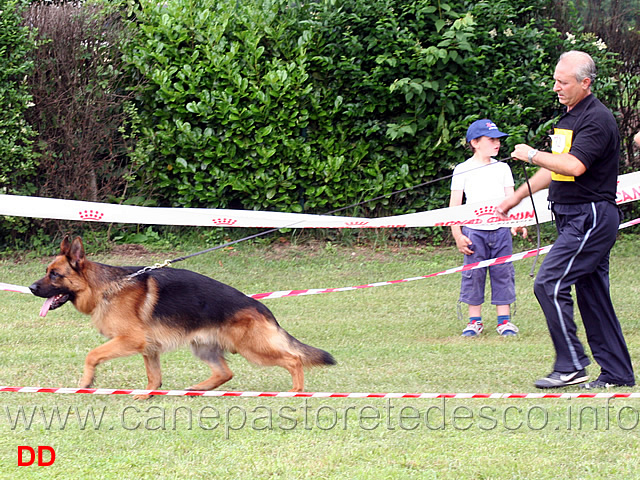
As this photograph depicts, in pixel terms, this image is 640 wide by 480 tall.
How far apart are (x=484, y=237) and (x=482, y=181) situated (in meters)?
0.52

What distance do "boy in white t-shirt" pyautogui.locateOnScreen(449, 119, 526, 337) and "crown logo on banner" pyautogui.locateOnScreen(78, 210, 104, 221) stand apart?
12.3ft

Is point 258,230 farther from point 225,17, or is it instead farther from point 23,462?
point 23,462

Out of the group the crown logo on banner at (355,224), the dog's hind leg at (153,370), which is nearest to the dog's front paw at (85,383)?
the dog's hind leg at (153,370)

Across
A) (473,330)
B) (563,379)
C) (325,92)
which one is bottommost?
(563,379)

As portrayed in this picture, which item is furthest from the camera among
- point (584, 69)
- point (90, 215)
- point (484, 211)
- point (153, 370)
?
point (90, 215)

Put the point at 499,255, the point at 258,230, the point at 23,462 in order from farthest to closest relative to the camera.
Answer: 1. the point at 258,230
2. the point at 499,255
3. the point at 23,462

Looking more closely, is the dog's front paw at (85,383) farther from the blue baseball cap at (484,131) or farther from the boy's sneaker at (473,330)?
the blue baseball cap at (484,131)

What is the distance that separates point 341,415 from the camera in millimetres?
4703

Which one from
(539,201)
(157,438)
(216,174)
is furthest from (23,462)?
(216,174)

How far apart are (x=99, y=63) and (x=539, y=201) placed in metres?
6.11

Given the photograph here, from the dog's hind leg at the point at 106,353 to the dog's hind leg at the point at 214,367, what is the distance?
19.0 inches

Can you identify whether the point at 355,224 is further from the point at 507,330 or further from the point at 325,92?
the point at 325,92

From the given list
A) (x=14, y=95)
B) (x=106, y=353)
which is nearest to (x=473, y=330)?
(x=106, y=353)

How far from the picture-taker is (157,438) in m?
4.32
